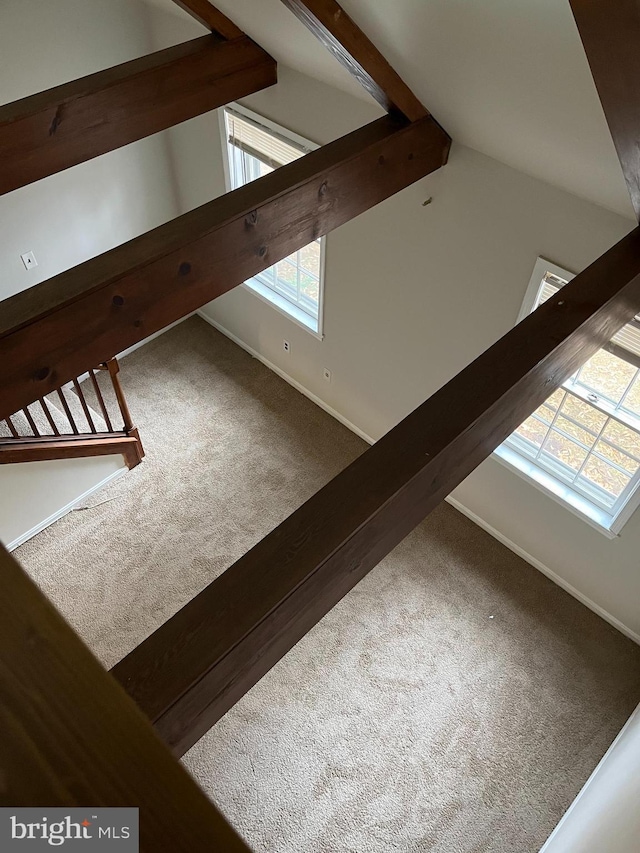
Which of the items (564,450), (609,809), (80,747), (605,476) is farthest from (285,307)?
(80,747)

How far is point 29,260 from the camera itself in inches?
182

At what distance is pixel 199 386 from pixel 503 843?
382 cm

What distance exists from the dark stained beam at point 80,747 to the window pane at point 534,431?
3509 millimetres

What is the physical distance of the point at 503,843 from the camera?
3.15 m

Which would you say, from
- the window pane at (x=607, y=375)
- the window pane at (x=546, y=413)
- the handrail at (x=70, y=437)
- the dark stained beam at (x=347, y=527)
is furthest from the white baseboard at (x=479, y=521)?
the dark stained beam at (x=347, y=527)

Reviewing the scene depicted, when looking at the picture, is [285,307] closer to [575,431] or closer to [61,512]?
[61,512]

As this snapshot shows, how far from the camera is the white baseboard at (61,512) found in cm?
421

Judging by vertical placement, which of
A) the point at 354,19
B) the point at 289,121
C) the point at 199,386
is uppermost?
the point at 354,19

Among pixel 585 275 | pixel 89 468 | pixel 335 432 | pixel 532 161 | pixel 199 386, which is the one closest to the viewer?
pixel 585 275

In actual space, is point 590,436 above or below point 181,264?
below

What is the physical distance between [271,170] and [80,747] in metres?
4.40

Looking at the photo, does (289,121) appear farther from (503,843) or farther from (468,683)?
(503,843)

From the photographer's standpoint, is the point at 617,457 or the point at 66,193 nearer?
the point at 617,457

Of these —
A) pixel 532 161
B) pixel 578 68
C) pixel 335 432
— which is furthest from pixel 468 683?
pixel 578 68
